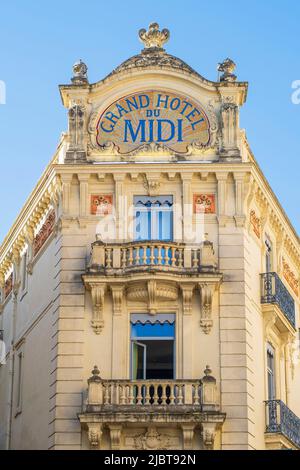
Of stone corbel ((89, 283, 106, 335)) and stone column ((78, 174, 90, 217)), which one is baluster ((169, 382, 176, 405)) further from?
stone column ((78, 174, 90, 217))

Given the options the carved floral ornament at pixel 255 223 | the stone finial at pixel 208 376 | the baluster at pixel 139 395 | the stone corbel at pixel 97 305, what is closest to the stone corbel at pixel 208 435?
the stone finial at pixel 208 376

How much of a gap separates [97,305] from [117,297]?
0.62m

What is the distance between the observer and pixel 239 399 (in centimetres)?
3516

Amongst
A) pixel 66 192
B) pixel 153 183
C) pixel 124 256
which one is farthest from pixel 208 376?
pixel 66 192

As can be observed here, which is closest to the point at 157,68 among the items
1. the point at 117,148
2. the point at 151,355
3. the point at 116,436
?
the point at 117,148

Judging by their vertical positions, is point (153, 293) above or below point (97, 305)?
above

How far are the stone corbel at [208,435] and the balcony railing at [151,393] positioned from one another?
48cm

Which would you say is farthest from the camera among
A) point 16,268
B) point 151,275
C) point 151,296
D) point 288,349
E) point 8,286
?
point 8,286

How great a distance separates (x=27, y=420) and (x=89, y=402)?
436 cm

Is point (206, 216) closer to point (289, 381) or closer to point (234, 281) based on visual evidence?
point (234, 281)

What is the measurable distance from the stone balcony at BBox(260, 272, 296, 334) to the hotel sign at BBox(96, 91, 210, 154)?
457 cm

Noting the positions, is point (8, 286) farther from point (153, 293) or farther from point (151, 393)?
point (151, 393)

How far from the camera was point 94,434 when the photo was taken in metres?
34.4

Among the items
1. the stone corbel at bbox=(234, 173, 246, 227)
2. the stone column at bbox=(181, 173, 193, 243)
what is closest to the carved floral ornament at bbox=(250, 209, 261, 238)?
A: the stone corbel at bbox=(234, 173, 246, 227)
